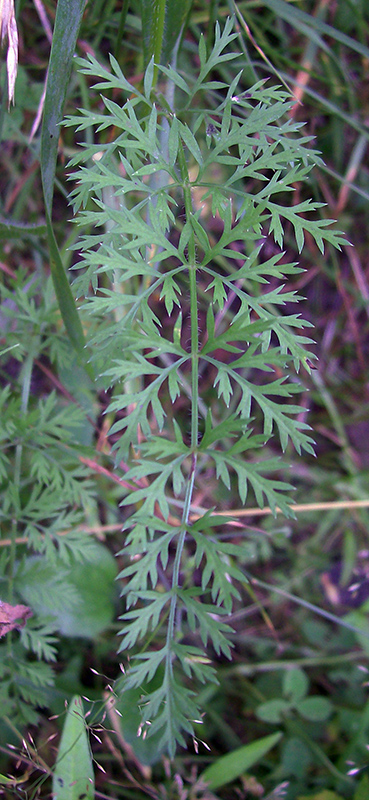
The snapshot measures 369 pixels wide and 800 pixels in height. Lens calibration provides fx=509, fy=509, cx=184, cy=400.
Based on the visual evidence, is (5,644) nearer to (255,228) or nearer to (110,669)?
(110,669)

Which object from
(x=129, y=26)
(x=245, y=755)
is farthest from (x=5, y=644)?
(x=129, y=26)

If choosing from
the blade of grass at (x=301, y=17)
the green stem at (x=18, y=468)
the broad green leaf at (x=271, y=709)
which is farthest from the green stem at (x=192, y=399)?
the broad green leaf at (x=271, y=709)

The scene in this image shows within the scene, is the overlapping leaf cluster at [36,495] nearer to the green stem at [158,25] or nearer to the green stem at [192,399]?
the green stem at [192,399]

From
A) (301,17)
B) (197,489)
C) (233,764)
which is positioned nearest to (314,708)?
(233,764)

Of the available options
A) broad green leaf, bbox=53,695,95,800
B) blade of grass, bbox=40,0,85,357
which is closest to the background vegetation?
blade of grass, bbox=40,0,85,357

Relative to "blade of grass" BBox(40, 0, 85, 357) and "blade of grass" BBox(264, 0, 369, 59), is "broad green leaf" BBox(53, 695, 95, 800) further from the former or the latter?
"blade of grass" BBox(264, 0, 369, 59)

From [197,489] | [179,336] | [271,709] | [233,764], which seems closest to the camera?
[179,336]

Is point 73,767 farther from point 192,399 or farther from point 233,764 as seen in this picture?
point 192,399

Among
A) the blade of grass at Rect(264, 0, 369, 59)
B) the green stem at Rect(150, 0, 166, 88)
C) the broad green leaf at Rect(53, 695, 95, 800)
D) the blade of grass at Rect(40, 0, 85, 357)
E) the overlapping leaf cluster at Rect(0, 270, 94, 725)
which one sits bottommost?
the broad green leaf at Rect(53, 695, 95, 800)
